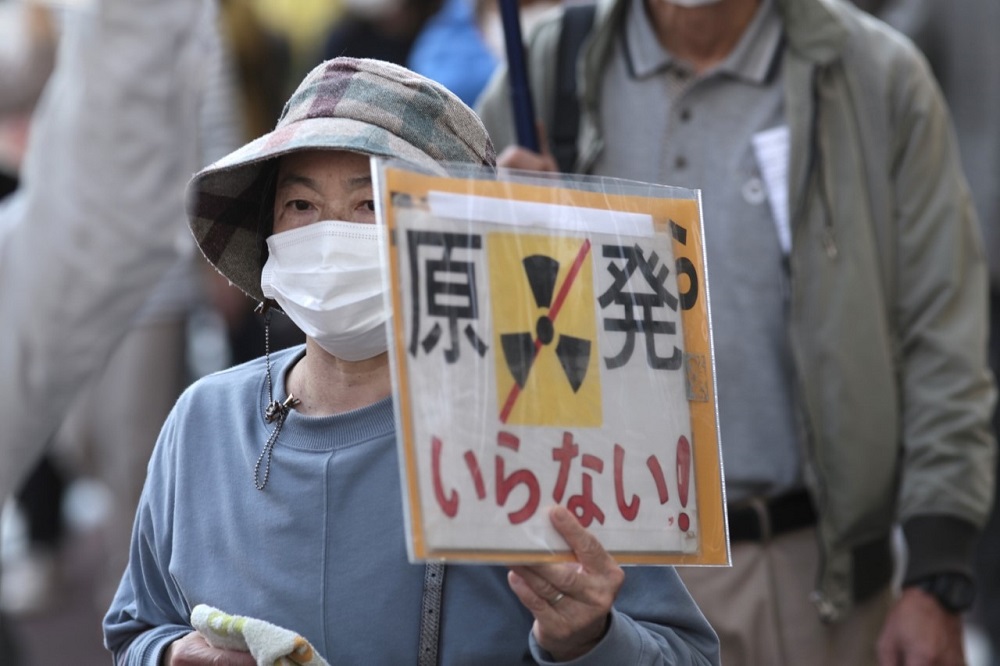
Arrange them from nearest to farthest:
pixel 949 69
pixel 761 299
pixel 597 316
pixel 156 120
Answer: pixel 597 316 → pixel 761 299 → pixel 156 120 → pixel 949 69

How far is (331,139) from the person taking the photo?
2488 mm

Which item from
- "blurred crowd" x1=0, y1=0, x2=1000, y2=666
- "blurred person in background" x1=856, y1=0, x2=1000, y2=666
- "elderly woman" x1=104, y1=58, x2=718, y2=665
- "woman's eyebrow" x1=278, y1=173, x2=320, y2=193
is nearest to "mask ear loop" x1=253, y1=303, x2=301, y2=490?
"elderly woman" x1=104, y1=58, x2=718, y2=665

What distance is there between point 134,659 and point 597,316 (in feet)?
3.15

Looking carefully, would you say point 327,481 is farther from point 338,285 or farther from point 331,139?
point 331,139

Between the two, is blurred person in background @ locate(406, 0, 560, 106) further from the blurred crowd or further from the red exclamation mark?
the red exclamation mark

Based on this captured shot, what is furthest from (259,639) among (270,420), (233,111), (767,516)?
(233,111)

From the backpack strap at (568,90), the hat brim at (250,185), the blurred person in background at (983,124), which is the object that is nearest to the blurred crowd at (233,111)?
the blurred person in background at (983,124)

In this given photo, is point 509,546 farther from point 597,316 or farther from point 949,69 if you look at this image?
point 949,69

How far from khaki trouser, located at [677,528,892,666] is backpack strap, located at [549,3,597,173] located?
1.01m

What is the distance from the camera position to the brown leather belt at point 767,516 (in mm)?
3816

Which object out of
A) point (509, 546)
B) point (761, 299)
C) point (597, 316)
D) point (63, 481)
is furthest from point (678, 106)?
point (63, 481)

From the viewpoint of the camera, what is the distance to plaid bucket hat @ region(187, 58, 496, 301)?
2.52m

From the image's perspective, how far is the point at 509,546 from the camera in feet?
6.97

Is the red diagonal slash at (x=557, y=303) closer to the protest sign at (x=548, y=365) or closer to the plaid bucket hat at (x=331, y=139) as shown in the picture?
the protest sign at (x=548, y=365)
